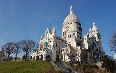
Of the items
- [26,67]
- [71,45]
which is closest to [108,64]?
[26,67]

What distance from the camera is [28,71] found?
62.1m

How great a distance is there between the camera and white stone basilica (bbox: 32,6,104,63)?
8969 centimetres

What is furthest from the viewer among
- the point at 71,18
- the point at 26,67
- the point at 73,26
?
the point at 71,18

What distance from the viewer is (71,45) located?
315 feet

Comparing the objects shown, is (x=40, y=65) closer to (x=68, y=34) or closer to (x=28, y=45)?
(x=28, y=45)

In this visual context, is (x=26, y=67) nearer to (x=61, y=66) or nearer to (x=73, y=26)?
(x=61, y=66)

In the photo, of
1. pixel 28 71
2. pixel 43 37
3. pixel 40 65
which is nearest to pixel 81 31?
pixel 43 37

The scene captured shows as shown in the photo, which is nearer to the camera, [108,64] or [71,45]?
[108,64]

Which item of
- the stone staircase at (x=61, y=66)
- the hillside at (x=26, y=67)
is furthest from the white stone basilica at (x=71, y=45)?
the hillside at (x=26, y=67)

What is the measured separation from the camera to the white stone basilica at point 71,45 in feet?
294

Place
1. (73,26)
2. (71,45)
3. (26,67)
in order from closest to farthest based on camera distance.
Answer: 1. (26,67)
2. (71,45)
3. (73,26)

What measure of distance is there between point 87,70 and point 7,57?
38481 mm

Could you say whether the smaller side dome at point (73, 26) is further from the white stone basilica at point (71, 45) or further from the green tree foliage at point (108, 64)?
the green tree foliage at point (108, 64)

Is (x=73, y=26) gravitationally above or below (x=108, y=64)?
above
